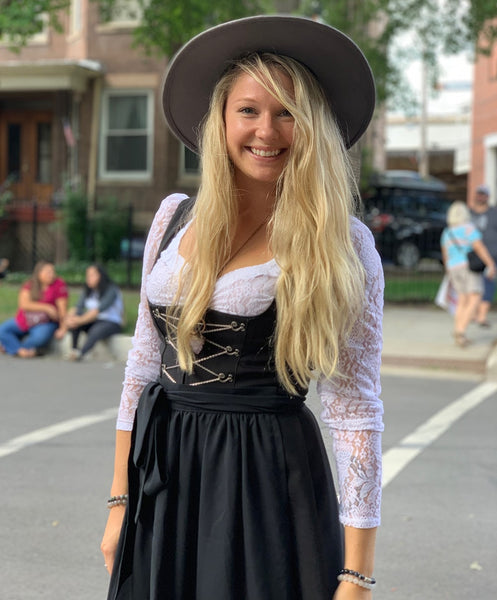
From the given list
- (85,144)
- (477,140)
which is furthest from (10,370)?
(477,140)

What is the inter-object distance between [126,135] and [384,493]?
62.7 feet

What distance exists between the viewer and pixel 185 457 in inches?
88.7

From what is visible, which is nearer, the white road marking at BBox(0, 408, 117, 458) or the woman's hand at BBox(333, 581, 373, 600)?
the woman's hand at BBox(333, 581, 373, 600)

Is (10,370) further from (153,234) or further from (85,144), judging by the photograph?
(85,144)

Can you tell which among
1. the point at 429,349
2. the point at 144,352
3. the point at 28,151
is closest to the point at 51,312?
the point at 429,349

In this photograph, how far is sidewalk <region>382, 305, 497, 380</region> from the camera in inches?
464

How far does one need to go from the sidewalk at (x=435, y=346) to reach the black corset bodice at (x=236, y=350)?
940cm

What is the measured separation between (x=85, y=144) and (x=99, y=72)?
1789 mm

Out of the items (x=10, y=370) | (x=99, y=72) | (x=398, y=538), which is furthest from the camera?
(x=99, y=72)

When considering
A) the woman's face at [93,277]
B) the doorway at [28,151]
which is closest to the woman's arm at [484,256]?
the woman's face at [93,277]

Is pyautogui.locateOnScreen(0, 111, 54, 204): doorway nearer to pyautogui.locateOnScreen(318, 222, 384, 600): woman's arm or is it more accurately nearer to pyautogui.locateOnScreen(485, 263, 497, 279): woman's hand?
pyautogui.locateOnScreen(485, 263, 497, 279): woman's hand

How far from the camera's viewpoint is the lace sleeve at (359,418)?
7.23 feet

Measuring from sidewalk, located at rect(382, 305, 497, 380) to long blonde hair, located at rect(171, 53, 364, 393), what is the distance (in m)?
9.39

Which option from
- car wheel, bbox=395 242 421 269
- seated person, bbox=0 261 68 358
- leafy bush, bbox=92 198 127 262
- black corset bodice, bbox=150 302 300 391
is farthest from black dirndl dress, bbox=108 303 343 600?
car wheel, bbox=395 242 421 269
